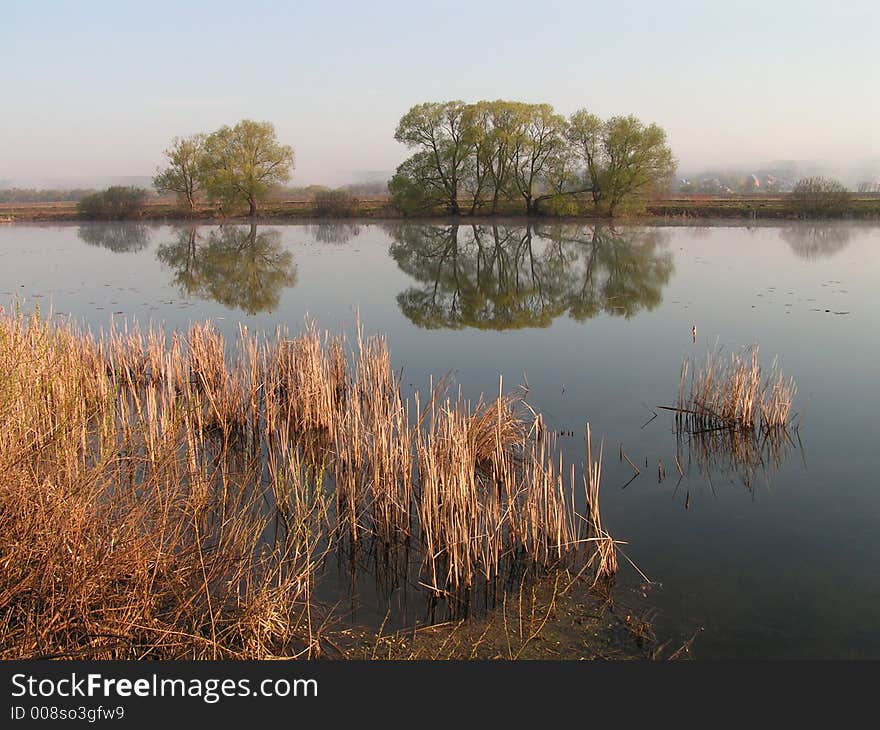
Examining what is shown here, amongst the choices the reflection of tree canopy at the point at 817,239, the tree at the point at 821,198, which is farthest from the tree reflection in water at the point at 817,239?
the tree at the point at 821,198

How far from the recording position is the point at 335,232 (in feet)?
146

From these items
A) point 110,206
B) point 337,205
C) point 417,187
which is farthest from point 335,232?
point 110,206

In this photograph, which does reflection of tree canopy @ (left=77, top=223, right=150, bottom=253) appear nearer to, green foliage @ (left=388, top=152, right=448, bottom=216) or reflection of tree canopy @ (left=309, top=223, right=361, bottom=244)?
reflection of tree canopy @ (left=309, top=223, right=361, bottom=244)

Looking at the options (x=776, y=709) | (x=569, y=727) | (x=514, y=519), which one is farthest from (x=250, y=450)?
(x=776, y=709)

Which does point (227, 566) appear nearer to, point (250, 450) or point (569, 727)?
point (569, 727)

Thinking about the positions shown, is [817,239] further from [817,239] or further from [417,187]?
[417,187]

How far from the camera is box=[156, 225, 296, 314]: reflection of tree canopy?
1939cm

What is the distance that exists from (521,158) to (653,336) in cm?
4336

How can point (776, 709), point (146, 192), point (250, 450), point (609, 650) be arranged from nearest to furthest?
point (776, 709)
point (609, 650)
point (250, 450)
point (146, 192)

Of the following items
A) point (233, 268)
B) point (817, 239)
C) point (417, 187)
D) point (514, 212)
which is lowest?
point (233, 268)

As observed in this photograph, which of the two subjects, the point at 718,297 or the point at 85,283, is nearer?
the point at 718,297

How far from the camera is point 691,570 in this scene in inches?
207

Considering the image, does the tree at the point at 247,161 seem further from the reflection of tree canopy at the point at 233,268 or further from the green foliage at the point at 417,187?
the reflection of tree canopy at the point at 233,268

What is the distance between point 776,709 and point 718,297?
15887 millimetres
